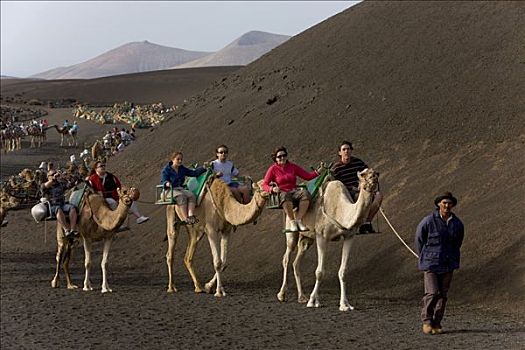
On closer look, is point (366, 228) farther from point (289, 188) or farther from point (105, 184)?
point (105, 184)

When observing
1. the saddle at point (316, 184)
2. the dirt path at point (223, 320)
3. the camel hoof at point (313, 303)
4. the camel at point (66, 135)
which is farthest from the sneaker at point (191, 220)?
the camel at point (66, 135)

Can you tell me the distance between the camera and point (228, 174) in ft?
59.6

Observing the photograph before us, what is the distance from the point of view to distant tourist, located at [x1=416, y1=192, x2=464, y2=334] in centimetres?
1299

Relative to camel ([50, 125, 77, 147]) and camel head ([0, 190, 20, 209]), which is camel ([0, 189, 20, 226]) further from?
camel ([50, 125, 77, 147])

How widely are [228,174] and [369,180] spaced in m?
4.59

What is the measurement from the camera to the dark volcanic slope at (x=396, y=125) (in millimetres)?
18719

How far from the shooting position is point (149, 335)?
14430 mm

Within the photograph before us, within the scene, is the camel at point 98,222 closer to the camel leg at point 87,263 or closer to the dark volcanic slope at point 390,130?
the camel leg at point 87,263

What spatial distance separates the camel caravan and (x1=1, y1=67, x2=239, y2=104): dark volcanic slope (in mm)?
100376

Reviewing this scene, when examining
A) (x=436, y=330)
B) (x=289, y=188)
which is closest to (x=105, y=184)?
(x=289, y=188)

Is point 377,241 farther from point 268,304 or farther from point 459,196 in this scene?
point 268,304

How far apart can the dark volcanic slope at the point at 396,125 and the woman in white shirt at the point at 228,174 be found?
117 inches

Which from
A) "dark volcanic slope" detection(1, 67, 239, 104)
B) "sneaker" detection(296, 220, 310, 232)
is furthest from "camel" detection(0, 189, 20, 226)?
"dark volcanic slope" detection(1, 67, 239, 104)

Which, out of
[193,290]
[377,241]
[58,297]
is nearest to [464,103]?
[377,241]
